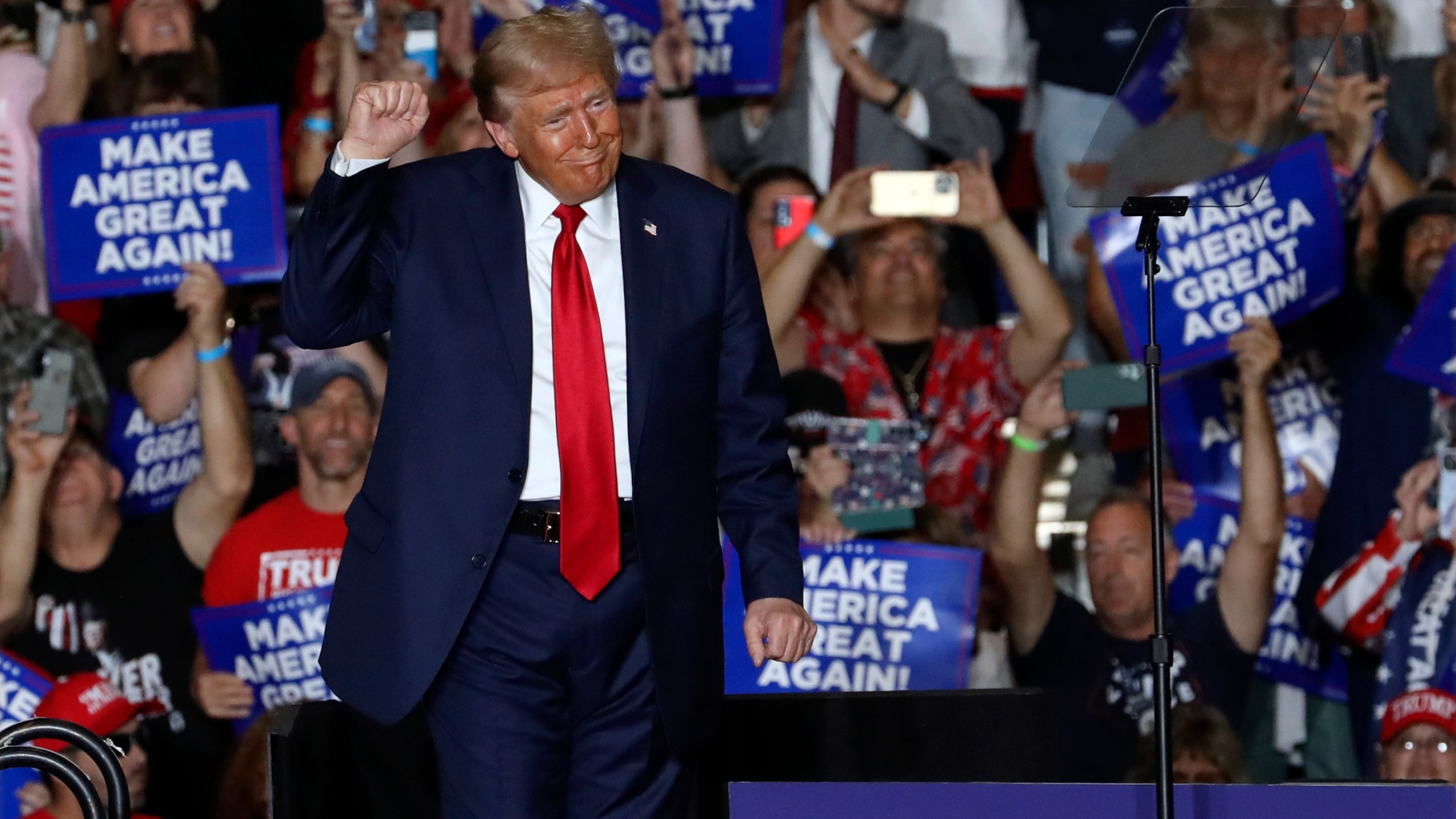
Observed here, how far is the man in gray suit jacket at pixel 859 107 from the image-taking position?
14.7ft

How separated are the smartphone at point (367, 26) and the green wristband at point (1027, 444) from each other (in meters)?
2.00

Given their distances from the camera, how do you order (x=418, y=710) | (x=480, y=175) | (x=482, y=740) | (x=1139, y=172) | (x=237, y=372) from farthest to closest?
(x=237, y=372)
(x=418, y=710)
(x=1139, y=172)
(x=480, y=175)
(x=482, y=740)

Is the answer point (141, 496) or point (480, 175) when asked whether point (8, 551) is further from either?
point (480, 175)

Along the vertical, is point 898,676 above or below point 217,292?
below

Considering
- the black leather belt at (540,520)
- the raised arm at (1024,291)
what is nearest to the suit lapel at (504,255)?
the black leather belt at (540,520)

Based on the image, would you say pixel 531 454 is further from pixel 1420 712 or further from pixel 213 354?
pixel 1420 712

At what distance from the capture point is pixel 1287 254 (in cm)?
432

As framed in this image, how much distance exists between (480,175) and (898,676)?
8.14 feet

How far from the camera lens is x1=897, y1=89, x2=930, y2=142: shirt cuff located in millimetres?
4461

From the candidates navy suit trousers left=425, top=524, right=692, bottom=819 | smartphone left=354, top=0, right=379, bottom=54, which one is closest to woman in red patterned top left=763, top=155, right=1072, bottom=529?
smartphone left=354, top=0, right=379, bottom=54

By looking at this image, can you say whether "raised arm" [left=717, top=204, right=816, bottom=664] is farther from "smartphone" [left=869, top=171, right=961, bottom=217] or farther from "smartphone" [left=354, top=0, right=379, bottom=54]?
"smartphone" [left=354, top=0, right=379, bottom=54]

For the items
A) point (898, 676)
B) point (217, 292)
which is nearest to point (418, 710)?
point (898, 676)

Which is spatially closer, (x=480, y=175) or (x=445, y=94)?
(x=480, y=175)

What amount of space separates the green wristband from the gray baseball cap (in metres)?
1.62
